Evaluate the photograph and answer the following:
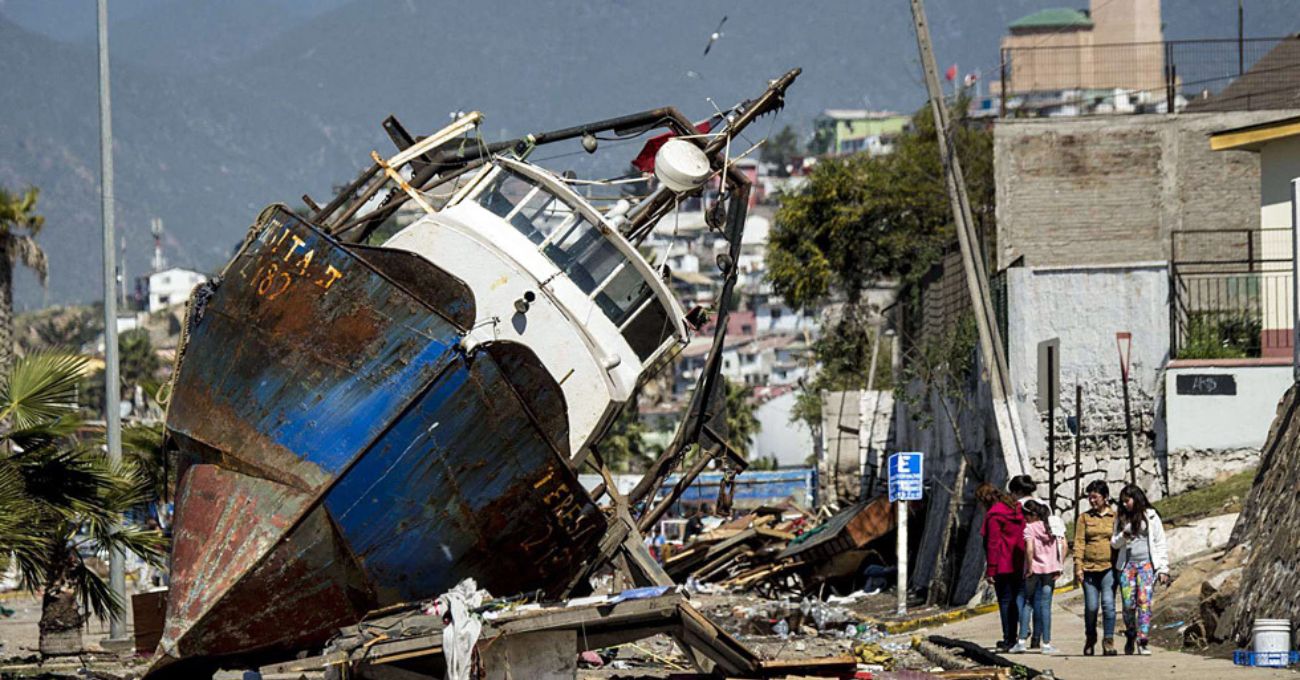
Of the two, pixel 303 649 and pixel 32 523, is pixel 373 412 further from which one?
pixel 32 523

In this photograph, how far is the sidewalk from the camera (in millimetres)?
13602

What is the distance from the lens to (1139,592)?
51.7 ft

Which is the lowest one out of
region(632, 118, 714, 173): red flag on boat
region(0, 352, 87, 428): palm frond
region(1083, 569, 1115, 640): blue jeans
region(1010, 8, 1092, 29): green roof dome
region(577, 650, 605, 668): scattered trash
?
region(577, 650, 605, 668): scattered trash

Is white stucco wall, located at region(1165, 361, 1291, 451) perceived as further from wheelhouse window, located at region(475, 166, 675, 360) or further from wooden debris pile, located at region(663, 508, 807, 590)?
wheelhouse window, located at region(475, 166, 675, 360)

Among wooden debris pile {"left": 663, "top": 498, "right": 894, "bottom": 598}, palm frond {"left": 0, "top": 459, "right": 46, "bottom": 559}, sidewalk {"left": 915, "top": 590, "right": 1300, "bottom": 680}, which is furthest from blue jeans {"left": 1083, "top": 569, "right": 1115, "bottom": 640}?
wooden debris pile {"left": 663, "top": 498, "right": 894, "bottom": 598}

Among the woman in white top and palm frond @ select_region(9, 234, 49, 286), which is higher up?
palm frond @ select_region(9, 234, 49, 286)

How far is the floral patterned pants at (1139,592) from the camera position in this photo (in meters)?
15.6

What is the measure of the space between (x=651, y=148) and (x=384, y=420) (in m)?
5.47

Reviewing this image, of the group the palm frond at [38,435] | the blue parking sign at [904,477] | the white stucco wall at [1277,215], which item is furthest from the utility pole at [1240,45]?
the palm frond at [38,435]

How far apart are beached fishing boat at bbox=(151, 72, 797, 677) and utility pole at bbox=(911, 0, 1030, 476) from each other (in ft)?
23.4

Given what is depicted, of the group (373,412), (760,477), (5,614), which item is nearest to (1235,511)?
(373,412)

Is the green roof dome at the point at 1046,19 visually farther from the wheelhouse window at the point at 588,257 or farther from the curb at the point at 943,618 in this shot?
the wheelhouse window at the point at 588,257

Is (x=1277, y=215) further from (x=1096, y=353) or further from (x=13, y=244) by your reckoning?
(x=13, y=244)

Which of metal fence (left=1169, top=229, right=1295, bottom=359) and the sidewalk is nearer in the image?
the sidewalk
